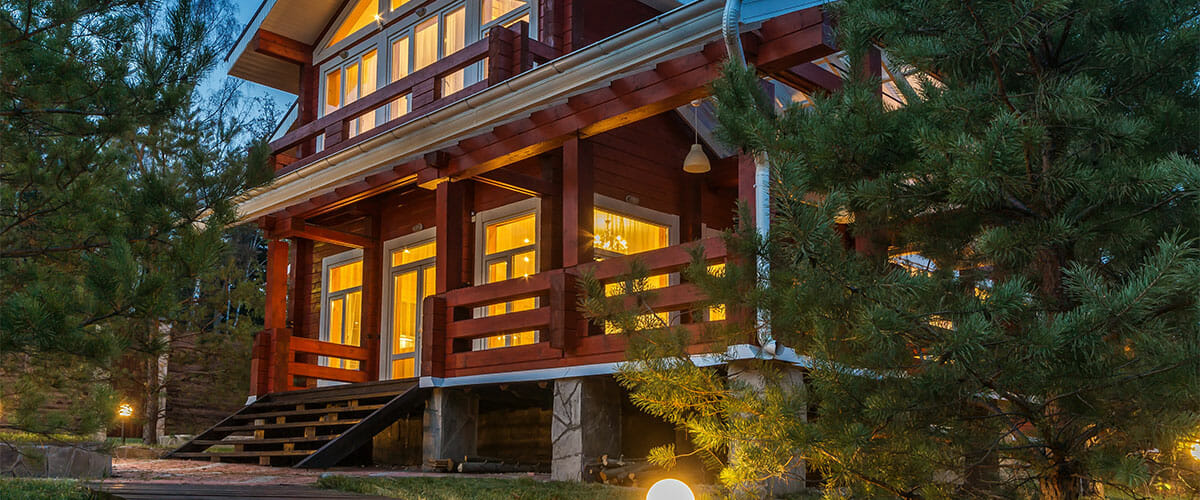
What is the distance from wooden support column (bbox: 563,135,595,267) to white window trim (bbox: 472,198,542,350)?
1.72 metres

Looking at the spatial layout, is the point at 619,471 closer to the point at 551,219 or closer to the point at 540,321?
the point at 540,321

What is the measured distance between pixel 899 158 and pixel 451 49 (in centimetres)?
888

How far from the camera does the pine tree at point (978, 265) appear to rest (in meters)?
3.58

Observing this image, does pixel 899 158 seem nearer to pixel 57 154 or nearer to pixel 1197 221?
pixel 1197 221

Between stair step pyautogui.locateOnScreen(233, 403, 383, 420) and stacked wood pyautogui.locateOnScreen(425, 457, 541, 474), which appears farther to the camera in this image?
stair step pyautogui.locateOnScreen(233, 403, 383, 420)

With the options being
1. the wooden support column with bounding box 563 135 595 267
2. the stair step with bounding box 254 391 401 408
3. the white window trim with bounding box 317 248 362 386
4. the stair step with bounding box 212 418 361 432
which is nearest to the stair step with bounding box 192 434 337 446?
the stair step with bounding box 212 418 361 432

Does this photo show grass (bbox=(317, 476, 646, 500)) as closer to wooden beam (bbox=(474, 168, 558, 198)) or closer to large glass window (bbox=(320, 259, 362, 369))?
wooden beam (bbox=(474, 168, 558, 198))

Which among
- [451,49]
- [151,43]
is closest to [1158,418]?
[151,43]

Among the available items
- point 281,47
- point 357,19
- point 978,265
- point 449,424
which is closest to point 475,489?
point 449,424

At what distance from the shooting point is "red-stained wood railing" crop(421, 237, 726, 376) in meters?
7.79

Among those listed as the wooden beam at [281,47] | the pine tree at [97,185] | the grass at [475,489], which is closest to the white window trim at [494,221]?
the grass at [475,489]

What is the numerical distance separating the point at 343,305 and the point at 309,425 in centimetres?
400

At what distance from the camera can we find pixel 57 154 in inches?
204

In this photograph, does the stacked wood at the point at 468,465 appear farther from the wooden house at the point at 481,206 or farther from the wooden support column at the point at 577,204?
the wooden support column at the point at 577,204
